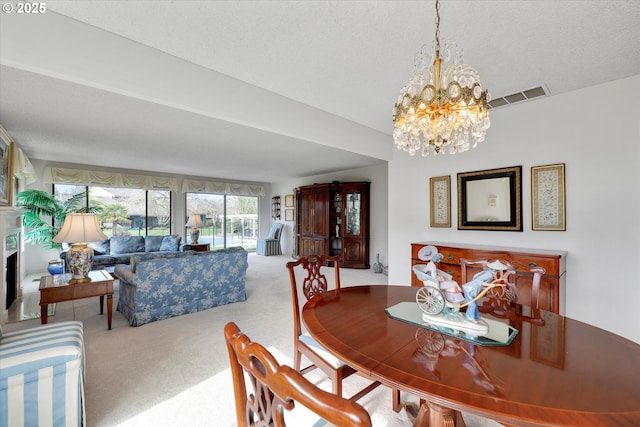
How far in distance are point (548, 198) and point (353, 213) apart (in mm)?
3979

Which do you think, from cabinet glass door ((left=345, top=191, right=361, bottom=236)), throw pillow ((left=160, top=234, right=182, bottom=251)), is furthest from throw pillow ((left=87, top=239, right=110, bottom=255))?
cabinet glass door ((left=345, top=191, right=361, bottom=236))

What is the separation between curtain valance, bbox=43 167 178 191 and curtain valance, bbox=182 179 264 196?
340 millimetres

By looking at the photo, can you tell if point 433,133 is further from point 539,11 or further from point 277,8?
point 277,8

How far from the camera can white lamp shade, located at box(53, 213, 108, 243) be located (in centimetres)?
267

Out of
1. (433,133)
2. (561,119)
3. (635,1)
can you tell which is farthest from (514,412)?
(561,119)

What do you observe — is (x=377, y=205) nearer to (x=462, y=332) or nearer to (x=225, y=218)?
(x=225, y=218)

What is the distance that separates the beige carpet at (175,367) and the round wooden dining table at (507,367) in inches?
32.1

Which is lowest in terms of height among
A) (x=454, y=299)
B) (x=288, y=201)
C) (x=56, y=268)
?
(x=56, y=268)

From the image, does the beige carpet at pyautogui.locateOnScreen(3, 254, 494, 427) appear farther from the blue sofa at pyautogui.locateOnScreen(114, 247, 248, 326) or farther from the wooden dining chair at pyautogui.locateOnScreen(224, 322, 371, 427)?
the wooden dining chair at pyautogui.locateOnScreen(224, 322, 371, 427)

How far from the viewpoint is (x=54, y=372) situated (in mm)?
1384

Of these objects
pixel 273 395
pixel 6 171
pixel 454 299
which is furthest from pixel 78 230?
pixel 454 299

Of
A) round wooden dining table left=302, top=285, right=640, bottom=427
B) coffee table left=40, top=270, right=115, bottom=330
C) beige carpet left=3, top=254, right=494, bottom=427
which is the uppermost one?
round wooden dining table left=302, top=285, right=640, bottom=427

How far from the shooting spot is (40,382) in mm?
1348

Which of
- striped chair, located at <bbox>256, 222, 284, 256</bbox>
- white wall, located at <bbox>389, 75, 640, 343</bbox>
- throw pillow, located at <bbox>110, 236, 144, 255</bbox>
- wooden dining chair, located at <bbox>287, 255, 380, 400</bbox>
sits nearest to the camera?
wooden dining chair, located at <bbox>287, 255, 380, 400</bbox>
